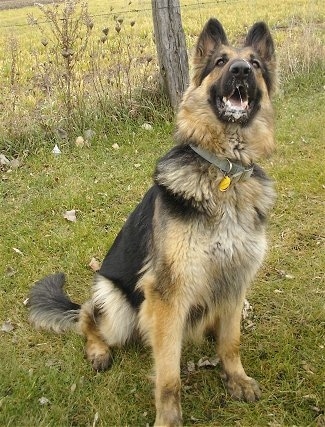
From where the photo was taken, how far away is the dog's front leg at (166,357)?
2.60 metres

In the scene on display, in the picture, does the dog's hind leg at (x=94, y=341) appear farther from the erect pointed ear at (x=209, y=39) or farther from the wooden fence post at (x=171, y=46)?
the wooden fence post at (x=171, y=46)

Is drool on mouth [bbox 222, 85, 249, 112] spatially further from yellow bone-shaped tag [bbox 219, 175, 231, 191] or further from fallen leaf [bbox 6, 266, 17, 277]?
fallen leaf [bbox 6, 266, 17, 277]

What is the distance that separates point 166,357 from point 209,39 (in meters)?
1.95

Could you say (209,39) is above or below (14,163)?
above

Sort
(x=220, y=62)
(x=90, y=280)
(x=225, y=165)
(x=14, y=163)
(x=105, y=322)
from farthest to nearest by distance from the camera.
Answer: (x=14, y=163) → (x=90, y=280) → (x=105, y=322) → (x=220, y=62) → (x=225, y=165)

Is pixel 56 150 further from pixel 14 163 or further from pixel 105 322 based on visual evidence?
pixel 105 322

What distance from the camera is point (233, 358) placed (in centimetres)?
298

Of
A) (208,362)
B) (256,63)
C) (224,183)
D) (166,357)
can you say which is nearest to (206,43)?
(256,63)

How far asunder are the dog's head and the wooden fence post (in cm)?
301

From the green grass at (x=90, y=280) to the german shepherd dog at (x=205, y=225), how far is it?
0.69ft

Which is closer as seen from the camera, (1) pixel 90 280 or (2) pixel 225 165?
(2) pixel 225 165

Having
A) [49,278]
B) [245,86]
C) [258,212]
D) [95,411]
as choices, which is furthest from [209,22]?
[95,411]

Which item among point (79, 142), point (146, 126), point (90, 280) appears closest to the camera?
point (90, 280)

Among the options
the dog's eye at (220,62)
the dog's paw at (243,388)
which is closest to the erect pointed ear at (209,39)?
the dog's eye at (220,62)
